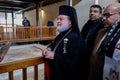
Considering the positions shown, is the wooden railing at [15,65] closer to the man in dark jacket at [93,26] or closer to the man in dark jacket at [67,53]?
the man in dark jacket at [67,53]

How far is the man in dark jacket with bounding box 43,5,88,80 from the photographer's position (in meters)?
1.59

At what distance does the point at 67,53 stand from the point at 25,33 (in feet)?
26.6

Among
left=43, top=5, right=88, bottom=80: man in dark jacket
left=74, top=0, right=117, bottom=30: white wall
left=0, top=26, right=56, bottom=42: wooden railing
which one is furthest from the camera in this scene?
left=0, top=26, right=56, bottom=42: wooden railing

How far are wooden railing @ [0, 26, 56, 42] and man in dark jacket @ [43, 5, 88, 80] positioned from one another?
291 inches

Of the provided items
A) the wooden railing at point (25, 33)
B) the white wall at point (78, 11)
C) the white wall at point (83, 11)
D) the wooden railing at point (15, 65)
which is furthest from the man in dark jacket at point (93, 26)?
the wooden railing at point (25, 33)

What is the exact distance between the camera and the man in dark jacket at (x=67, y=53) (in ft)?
5.21

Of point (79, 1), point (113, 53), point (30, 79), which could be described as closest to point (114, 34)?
point (113, 53)

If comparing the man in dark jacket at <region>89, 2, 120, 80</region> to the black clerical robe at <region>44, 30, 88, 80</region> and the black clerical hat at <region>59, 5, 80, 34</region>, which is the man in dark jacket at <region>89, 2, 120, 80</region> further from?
the black clerical hat at <region>59, 5, 80, 34</region>

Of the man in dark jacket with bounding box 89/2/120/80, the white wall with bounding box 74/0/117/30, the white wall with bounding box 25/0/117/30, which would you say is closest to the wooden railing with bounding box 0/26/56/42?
the white wall with bounding box 25/0/117/30

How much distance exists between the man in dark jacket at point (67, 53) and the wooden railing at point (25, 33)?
7387mm

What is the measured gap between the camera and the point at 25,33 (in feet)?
30.8

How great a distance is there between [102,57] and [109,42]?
0.52 feet

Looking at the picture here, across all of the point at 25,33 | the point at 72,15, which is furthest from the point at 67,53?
the point at 25,33

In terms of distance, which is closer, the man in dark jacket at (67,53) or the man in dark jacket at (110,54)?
the man in dark jacket at (110,54)
